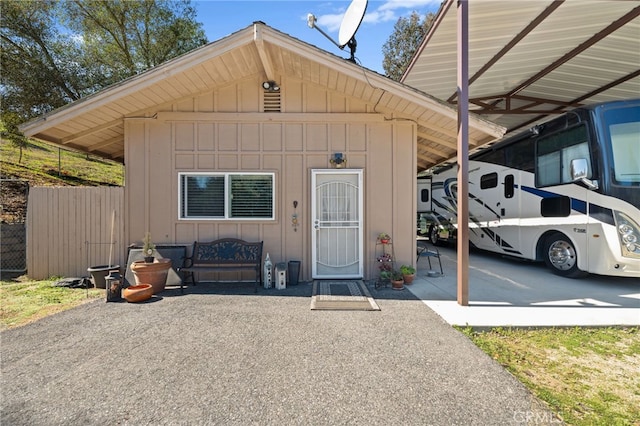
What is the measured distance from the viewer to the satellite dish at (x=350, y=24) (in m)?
5.21

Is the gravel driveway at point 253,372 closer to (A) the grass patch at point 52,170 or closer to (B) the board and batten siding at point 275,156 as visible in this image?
(B) the board and batten siding at point 275,156

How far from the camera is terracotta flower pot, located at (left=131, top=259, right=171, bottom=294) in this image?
479 centimetres


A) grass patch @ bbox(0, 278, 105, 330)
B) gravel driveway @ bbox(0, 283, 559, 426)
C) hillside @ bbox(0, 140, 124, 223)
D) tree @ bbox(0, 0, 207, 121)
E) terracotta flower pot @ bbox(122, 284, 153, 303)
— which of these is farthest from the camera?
tree @ bbox(0, 0, 207, 121)

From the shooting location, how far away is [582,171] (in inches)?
191

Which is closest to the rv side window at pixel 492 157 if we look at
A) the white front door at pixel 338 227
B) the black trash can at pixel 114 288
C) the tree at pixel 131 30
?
the white front door at pixel 338 227

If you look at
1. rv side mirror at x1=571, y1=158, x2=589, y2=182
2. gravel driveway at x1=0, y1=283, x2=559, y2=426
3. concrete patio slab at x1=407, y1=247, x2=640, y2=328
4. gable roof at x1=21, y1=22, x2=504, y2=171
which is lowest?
gravel driveway at x1=0, y1=283, x2=559, y2=426

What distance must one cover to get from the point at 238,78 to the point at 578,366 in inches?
243

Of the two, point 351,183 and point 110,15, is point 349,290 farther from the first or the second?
point 110,15

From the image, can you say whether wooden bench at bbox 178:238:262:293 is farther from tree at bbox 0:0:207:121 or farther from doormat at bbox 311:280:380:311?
tree at bbox 0:0:207:121

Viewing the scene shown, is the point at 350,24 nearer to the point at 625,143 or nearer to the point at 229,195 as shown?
the point at 229,195

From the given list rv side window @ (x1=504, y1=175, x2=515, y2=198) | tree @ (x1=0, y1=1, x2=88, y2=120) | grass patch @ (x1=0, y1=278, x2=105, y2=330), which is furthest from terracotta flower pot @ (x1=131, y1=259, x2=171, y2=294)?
tree @ (x1=0, y1=1, x2=88, y2=120)

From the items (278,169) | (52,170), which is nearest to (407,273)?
(278,169)

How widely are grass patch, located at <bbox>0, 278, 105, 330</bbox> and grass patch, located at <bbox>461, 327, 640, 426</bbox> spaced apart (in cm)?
535

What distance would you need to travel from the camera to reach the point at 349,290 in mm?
4922
